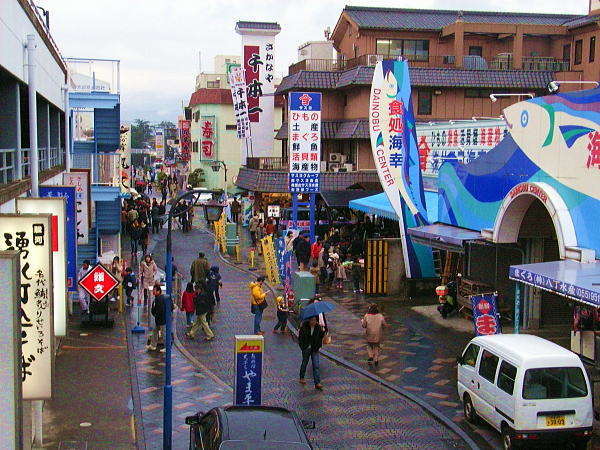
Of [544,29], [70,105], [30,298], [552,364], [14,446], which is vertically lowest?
[552,364]

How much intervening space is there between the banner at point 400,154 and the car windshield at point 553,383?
13.3 meters

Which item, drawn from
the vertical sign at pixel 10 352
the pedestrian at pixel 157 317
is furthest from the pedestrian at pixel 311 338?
the vertical sign at pixel 10 352

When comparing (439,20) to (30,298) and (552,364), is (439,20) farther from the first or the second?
(30,298)

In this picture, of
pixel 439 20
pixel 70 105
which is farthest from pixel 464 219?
pixel 439 20

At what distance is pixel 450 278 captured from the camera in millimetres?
25516

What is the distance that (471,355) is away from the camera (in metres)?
14.5

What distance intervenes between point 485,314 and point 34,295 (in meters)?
11.3

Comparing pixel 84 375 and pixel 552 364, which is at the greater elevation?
pixel 552 364

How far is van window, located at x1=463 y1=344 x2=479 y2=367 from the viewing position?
14344 mm

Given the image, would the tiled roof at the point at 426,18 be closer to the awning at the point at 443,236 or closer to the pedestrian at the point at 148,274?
the awning at the point at 443,236

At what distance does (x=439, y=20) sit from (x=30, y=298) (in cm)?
4496

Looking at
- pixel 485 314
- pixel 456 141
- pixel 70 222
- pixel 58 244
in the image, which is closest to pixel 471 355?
pixel 485 314

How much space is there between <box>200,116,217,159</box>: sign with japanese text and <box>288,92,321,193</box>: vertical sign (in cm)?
3876

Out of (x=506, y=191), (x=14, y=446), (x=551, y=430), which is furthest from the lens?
(x=506, y=191)
